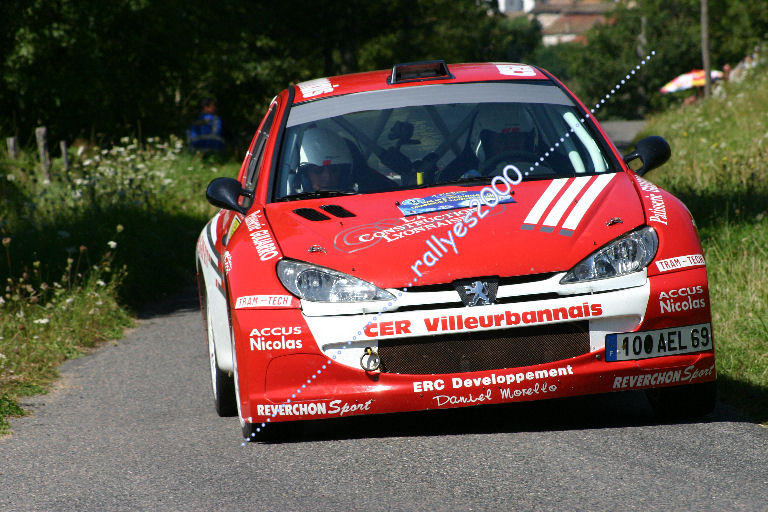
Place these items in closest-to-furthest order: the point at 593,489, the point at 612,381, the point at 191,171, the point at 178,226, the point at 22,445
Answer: the point at 593,489, the point at 612,381, the point at 22,445, the point at 178,226, the point at 191,171

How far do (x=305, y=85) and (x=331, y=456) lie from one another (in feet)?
9.36

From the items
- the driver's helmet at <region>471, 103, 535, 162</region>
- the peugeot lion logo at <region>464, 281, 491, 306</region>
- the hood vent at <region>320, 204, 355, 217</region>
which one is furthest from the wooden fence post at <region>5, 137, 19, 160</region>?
the peugeot lion logo at <region>464, 281, 491, 306</region>

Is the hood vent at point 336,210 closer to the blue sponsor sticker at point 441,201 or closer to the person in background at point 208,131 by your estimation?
the blue sponsor sticker at point 441,201

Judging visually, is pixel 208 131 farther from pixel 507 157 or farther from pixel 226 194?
pixel 507 157

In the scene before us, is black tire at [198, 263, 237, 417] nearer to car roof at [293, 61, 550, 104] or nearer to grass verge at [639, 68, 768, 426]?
car roof at [293, 61, 550, 104]

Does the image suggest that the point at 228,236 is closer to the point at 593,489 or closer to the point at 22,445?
the point at 22,445

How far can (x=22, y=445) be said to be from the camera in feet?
19.4

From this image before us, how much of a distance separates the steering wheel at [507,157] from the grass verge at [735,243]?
58.5 inches

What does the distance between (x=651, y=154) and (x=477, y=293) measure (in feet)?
5.74

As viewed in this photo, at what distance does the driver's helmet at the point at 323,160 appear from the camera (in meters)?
6.04

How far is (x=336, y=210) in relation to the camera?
559cm

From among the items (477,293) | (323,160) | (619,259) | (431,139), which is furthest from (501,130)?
(477,293)

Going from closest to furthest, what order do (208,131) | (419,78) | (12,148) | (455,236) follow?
(455,236), (419,78), (12,148), (208,131)

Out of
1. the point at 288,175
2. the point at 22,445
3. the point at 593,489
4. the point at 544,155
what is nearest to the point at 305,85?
the point at 288,175
